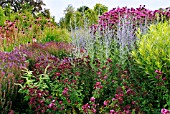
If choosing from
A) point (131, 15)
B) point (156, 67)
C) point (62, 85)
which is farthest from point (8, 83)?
point (131, 15)

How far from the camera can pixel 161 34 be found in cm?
458

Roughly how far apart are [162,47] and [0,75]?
231 centimetres

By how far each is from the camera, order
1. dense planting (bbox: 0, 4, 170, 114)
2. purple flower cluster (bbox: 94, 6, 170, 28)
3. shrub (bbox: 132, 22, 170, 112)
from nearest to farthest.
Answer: dense planting (bbox: 0, 4, 170, 114) < shrub (bbox: 132, 22, 170, 112) < purple flower cluster (bbox: 94, 6, 170, 28)

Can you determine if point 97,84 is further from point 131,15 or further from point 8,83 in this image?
point 131,15

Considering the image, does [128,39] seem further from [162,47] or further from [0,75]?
[0,75]

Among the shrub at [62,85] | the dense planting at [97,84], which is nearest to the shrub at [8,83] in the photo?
the dense planting at [97,84]

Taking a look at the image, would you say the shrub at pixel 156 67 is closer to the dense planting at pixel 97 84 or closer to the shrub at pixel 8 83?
the dense planting at pixel 97 84

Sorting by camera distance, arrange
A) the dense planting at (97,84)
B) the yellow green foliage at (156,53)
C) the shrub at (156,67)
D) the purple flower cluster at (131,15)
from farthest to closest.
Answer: the purple flower cluster at (131,15), the yellow green foliage at (156,53), the shrub at (156,67), the dense planting at (97,84)

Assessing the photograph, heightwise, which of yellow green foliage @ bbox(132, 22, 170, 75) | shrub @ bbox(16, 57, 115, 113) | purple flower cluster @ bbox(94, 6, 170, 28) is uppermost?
purple flower cluster @ bbox(94, 6, 170, 28)

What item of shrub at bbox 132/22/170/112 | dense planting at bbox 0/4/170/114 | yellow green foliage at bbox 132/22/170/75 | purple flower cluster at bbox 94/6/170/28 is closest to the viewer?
dense planting at bbox 0/4/170/114

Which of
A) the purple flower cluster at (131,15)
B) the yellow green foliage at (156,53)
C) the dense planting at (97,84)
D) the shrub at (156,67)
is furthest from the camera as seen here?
the purple flower cluster at (131,15)

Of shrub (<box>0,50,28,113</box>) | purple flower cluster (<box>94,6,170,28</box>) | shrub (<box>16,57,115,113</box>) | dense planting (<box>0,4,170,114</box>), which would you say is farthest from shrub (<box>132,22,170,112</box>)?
purple flower cluster (<box>94,6,170,28</box>)

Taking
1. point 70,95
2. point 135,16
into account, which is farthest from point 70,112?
point 135,16

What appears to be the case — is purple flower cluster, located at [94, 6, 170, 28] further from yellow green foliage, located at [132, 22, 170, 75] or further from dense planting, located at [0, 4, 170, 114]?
yellow green foliage, located at [132, 22, 170, 75]
